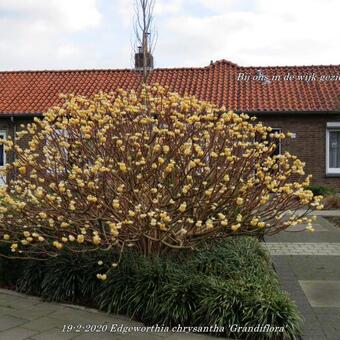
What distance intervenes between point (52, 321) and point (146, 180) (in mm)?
1720

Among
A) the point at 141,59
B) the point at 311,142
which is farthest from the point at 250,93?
the point at 141,59

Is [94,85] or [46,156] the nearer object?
[46,156]

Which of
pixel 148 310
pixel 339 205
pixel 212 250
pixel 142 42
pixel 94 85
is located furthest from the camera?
pixel 94 85

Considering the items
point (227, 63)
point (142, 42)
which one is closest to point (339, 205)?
point (142, 42)

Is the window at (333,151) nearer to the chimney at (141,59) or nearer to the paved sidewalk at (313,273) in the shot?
the paved sidewalk at (313,273)

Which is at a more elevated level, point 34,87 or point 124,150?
point 34,87

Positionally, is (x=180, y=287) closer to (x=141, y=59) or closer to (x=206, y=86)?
(x=141, y=59)

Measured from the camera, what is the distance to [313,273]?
7008 millimetres

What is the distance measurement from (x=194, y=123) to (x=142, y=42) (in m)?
6.47

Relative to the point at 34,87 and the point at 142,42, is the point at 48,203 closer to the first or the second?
the point at 142,42

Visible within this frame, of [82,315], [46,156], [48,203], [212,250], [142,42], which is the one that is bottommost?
[82,315]

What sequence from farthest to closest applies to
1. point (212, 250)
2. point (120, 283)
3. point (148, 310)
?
point (212, 250)
point (120, 283)
point (148, 310)

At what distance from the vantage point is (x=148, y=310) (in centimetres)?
511

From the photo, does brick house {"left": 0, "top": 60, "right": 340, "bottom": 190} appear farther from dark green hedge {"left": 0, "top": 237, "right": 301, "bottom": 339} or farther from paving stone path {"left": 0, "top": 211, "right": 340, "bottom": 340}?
dark green hedge {"left": 0, "top": 237, "right": 301, "bottom": 339}
